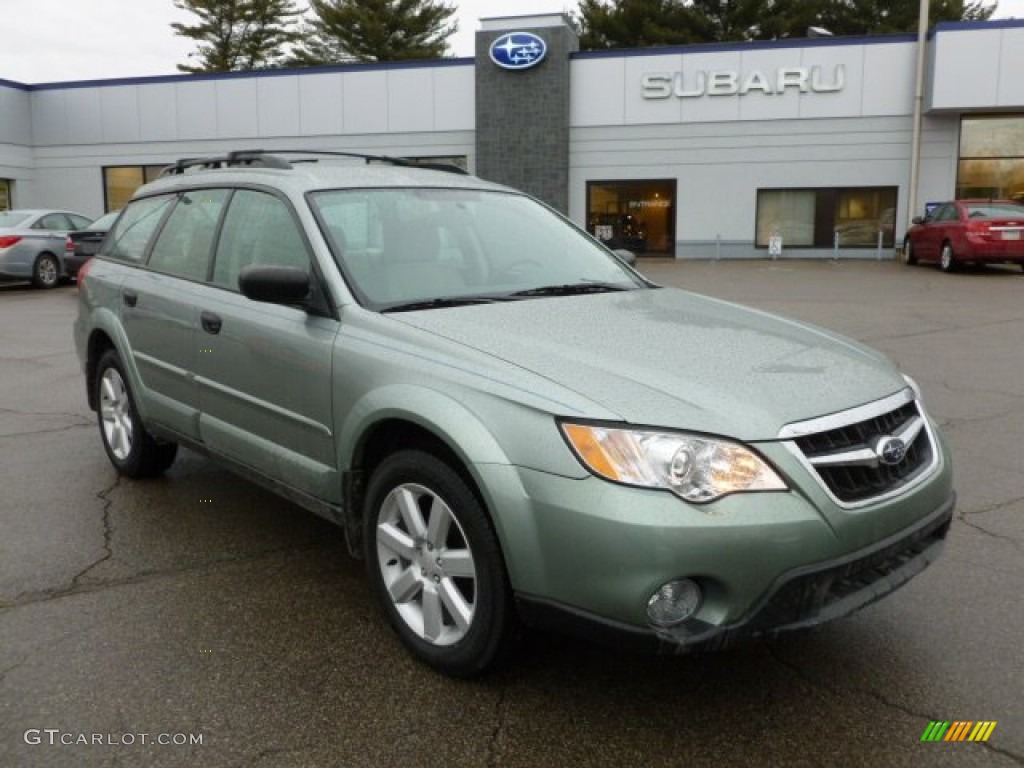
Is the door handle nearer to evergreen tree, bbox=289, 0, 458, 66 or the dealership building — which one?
the dealership building

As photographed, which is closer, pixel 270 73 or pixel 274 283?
pixel 274 283

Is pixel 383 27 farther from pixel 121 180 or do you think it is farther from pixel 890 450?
pixel 890 450

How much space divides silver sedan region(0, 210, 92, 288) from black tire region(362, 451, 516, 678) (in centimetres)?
1630

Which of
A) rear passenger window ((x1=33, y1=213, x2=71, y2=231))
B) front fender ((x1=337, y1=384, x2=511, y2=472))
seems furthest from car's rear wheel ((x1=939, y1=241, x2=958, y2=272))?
front fender ((x1=337, y1=384, x2=511, y2=472))

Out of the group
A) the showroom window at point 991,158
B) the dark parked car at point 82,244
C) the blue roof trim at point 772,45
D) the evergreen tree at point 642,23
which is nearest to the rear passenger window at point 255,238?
the dark parked car at point 82,244

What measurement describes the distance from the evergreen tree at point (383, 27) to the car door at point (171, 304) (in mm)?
41470

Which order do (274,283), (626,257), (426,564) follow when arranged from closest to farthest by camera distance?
(426,564)
(274,283)
(626,257)

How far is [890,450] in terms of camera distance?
9.17ft

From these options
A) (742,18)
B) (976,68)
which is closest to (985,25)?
(976,68)

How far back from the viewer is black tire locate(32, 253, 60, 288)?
17.3 metres

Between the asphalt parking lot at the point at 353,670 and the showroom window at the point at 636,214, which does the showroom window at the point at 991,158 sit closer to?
the showroom window at the point at 636,214

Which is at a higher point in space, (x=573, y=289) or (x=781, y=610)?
(x=573, y=289)

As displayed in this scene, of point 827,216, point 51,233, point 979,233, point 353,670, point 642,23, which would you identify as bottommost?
point 353,670

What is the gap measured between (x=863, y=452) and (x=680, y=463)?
60 cm
